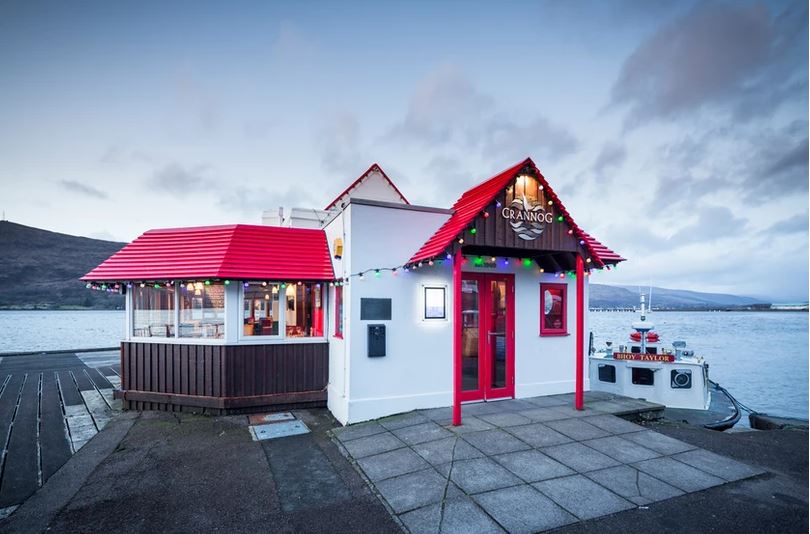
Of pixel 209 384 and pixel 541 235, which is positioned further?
pixel 209 384

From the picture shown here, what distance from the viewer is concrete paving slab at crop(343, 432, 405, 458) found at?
6.12 metres

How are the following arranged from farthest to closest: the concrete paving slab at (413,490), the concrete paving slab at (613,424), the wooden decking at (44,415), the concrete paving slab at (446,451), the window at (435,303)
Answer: the window at (435,303), the concrete paving slab at (613,424), the wooden decking at (44,415), the concrete paving slab at (446,451), the concrete paving slab at (413,490)

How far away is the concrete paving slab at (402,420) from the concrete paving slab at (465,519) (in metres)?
2.68

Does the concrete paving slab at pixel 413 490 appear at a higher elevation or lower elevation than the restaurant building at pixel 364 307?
lower

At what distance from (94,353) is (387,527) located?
21208 millimetres

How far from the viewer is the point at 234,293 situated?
8.60m

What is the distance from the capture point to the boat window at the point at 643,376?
10.8 meters

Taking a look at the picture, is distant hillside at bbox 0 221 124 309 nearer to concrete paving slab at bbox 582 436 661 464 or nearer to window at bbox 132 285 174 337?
window at bbox 132 285 174 337

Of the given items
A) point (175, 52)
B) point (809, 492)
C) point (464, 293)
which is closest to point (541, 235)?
point (464, 293)

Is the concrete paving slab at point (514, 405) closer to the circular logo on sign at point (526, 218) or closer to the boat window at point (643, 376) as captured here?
the circular logo on sign at point (526, 218)

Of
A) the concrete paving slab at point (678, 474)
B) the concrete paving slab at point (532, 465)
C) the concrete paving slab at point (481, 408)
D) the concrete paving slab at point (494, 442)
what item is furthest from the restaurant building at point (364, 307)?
the concrete paving slab at point (678, 474)

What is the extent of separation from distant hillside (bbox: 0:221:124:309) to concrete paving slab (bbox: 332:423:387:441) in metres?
124

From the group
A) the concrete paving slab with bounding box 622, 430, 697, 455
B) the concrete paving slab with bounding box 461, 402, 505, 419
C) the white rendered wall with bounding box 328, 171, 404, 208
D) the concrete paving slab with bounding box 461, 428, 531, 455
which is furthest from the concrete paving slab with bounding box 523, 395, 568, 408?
the white rendered wall with bounding box 328, 171, 404, 208

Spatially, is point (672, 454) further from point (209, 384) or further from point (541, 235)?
point (209, 384)
